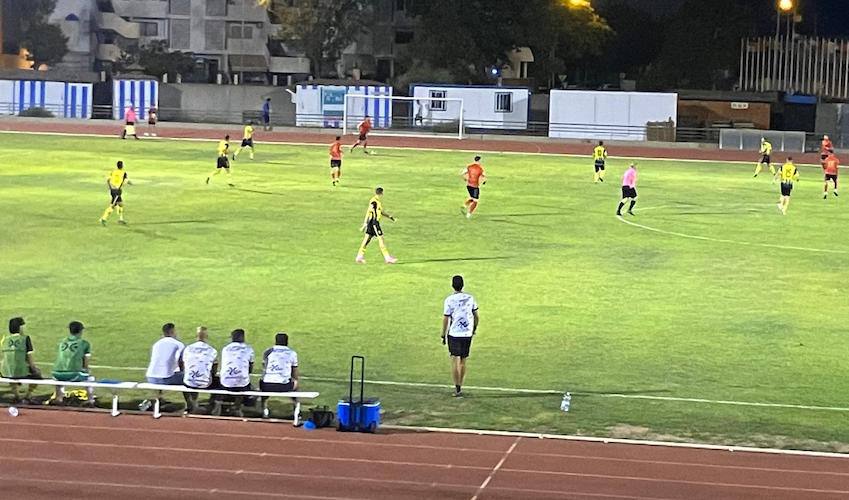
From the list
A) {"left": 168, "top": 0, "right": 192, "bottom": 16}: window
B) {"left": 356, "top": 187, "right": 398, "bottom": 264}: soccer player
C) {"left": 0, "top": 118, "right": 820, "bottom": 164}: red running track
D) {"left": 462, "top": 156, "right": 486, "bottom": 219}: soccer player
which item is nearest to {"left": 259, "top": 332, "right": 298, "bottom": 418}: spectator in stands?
{"left": 356, "top": 187, "right": 398, "bottom": 264}: soccer player

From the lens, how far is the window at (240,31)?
102 metres

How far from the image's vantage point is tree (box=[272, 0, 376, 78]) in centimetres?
9300

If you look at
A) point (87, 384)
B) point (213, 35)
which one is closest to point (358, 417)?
point (87, 384)

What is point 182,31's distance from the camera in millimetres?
101438

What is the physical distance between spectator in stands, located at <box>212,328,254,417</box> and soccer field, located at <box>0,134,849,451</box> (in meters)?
1.74

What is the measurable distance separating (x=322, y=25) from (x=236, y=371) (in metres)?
78.2

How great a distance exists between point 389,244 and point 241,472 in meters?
18.9

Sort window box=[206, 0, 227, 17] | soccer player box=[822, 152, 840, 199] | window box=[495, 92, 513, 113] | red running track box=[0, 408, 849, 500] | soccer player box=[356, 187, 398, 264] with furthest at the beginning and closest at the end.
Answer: window box=[206, 0, 227, 17], window box=[495, 92, 513, 113], soccer player box=[822, 152, 840, 199], soccer player box=[356, 187, 398, 264], red running track box=[0, 408, 849, 500]

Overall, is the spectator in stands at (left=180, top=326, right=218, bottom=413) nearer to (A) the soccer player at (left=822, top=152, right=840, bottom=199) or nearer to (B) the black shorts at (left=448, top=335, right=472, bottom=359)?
(B) the black shorts at (left=448, top=335, right=472, bottom=359)

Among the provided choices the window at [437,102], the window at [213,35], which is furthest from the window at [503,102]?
the window at [213,35]

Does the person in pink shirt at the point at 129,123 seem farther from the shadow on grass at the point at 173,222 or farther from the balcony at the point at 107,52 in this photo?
the balcony at the point at 107,52

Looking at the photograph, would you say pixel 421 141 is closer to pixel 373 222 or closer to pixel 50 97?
pixel 50 97

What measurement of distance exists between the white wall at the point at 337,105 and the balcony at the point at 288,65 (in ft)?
91.6

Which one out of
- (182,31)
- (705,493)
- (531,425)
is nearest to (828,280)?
(531,425)
